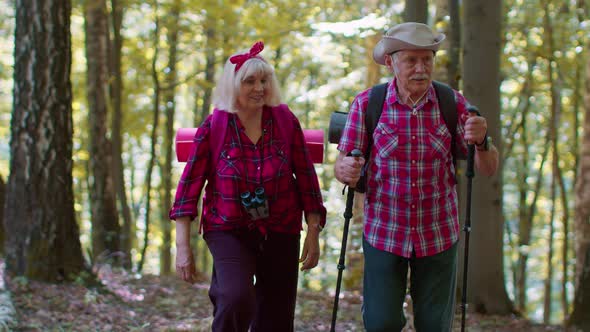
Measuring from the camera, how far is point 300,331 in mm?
6297

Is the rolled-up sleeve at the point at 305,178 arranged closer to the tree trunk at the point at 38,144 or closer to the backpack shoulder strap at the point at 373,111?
the backpack shoulder strap at the point at 373,111

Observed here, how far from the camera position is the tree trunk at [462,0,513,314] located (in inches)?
281

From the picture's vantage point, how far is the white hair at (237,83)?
12.6 feet

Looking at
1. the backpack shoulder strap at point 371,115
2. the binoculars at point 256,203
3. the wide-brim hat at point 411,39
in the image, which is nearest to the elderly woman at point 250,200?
the binoculars at point 256,203

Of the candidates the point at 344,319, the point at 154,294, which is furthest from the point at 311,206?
the point at 154,294

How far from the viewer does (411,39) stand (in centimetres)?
360

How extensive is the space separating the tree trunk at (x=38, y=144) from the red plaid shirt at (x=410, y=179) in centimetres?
422

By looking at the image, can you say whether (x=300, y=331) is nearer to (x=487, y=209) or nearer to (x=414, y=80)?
(x=487, y=209)

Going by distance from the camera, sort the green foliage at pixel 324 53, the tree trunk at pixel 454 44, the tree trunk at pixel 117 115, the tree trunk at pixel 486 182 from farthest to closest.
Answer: the tree trunk at pixel 117 115 → the green foliage at pixel 324 53 → the tree trunk at pixel 454 44 → the tree trunk at pixel 486 182

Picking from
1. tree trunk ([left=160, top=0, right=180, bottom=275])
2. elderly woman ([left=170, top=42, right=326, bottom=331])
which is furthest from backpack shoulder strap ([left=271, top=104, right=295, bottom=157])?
tree trunk ([left=160, top=0, right=180, bottom=275])

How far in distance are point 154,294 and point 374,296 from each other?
4.87 metres

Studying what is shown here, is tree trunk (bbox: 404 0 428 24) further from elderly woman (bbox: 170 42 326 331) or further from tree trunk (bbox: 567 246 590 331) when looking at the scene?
tree trunk (bbox: 567 246 590 331)

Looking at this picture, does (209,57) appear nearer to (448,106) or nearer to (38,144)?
(38,144)

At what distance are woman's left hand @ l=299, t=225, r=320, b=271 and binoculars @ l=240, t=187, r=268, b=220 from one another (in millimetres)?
394
